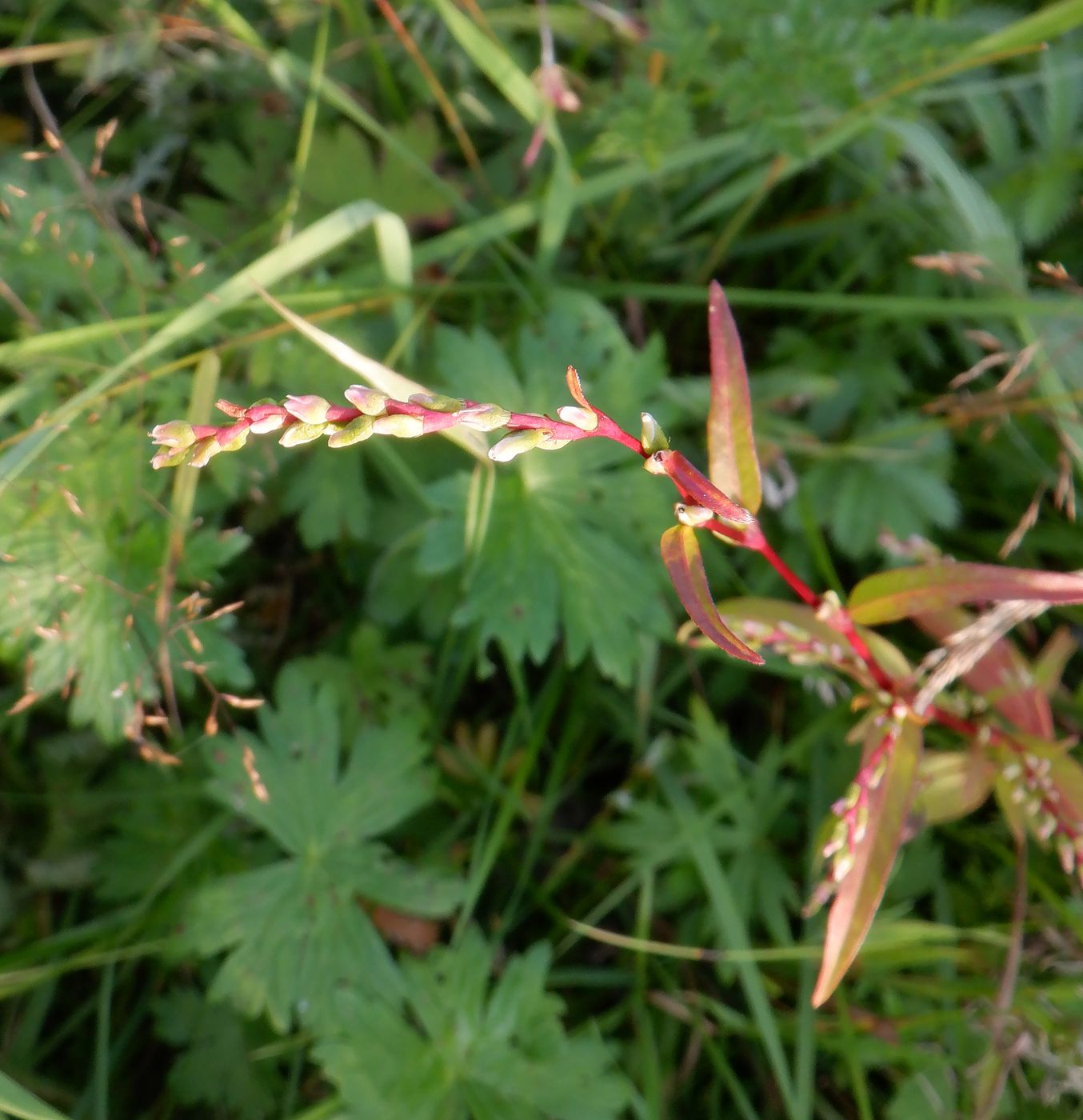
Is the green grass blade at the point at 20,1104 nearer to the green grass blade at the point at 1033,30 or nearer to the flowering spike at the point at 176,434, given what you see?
the flowering spike at the point at 176,434

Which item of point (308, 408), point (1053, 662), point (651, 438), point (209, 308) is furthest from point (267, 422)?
point (1053, 662)

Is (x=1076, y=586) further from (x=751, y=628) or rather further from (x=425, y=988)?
(x=425, y=988)

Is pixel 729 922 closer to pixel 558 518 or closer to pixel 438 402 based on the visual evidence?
pixel 558 518

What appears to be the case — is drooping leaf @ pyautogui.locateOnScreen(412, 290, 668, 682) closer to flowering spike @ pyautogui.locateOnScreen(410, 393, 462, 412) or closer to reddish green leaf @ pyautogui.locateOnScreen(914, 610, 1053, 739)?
reddish green leaf @ pyautogui.locateOnScreen(914, 610, 1053, 739)

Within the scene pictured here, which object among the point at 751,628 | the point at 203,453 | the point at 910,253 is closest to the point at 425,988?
the point at 751,628

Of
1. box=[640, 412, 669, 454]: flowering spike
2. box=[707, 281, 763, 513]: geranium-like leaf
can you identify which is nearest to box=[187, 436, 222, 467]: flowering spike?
box=[640, 412, 669, 454]: flowering spike

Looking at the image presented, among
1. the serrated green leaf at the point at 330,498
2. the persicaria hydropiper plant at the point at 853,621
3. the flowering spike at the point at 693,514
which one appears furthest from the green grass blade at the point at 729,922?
the flowering spike at the point at 693,514

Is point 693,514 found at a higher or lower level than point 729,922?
higher
